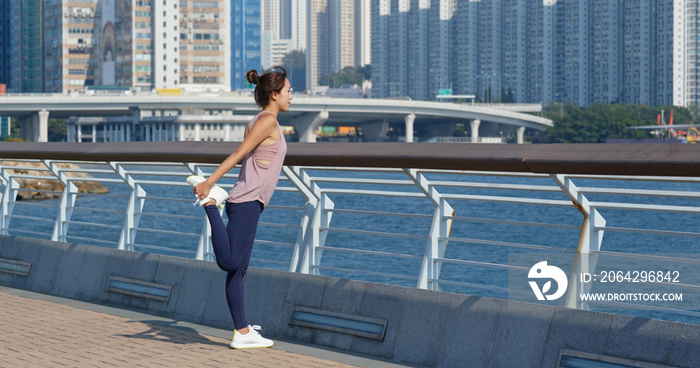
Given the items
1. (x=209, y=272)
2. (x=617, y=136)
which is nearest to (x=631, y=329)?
(x=209, y=272)

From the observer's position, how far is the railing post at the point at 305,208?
6.58 meters

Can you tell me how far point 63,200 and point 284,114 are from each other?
329 feet

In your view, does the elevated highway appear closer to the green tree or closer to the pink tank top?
the green tree

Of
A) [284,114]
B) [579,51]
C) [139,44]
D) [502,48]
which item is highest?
[502,48]

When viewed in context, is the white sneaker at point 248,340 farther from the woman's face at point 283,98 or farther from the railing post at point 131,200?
the railing post at point 131,200

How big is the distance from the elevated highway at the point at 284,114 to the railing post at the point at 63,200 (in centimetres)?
8715

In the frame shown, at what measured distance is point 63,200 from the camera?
8.73 metres

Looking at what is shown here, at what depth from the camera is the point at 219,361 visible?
5.75 meters

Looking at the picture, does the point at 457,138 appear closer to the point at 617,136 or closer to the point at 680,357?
the point at 617,136

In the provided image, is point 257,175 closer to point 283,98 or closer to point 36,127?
point 283,98

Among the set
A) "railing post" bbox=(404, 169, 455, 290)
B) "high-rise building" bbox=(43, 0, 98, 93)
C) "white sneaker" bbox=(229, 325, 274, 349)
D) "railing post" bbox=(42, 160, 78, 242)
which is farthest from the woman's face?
"high-rise building" bbox=(43, 0, 98, 93)

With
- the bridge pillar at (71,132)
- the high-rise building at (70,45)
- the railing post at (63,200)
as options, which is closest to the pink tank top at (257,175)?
the railing post at (63,200)

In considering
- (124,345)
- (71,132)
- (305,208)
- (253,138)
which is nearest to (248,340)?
(124,345)

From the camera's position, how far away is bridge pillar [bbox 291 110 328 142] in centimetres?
10556
